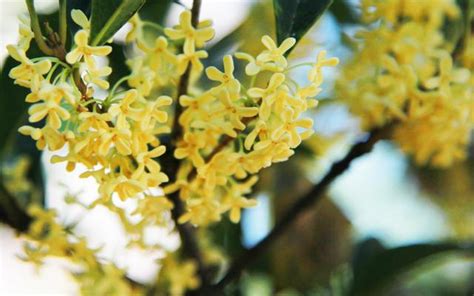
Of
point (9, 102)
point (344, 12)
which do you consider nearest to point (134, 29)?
point (9, 102)

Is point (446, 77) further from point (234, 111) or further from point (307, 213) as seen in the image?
point (307, 213)

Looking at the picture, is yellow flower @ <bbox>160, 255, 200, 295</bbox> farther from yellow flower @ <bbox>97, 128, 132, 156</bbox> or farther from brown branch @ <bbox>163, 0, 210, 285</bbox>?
yellow flower @ <bbox>97, 128, 132, 156</bbox>

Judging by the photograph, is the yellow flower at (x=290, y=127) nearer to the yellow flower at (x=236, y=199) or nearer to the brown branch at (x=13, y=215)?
the yellow flower at (x=236, y=199)

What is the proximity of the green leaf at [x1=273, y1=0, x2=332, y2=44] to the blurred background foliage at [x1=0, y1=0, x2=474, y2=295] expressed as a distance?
0.59ft

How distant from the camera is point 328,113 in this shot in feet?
4.09

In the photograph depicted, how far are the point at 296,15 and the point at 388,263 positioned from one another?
487mm

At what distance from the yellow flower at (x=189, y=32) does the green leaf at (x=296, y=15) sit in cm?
8

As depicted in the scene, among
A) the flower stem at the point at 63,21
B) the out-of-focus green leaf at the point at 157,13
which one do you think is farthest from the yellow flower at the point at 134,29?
the out-of-focus green leaf at the point at 157,13

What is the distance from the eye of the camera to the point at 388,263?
→ 1.07 m

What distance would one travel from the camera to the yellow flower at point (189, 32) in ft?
2.22

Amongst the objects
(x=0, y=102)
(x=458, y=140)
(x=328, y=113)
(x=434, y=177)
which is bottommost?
(x=434, y=177)

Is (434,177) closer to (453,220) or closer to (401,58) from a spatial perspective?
(453,220)

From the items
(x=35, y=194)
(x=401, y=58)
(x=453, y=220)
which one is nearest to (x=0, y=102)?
(x=35, y=194)

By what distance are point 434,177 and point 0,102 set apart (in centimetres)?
141
